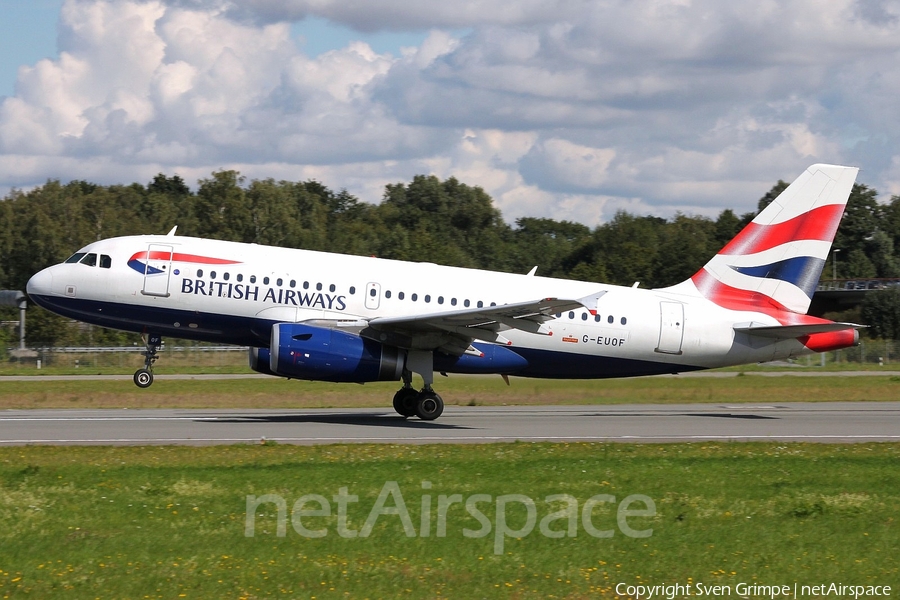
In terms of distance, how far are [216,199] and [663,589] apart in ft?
251

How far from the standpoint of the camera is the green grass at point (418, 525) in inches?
381

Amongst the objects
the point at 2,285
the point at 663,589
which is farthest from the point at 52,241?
the point at 663,589

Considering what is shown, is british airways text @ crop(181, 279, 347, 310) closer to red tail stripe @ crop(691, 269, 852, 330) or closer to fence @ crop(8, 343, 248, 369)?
red tail stripe @ crop(691, 269, 852, 330)

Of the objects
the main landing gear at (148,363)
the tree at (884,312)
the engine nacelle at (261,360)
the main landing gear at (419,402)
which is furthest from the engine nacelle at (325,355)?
the tree at (884,312)

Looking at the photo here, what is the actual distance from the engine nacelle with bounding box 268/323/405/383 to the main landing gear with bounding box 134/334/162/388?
143 inches

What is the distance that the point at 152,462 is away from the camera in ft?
52.9

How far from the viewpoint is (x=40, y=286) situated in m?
24.8

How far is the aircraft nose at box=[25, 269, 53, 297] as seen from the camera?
24.7 meters

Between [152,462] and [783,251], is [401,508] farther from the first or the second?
[783,251]

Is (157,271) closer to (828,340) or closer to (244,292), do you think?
(244,292)

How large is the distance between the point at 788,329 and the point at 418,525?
16.5 m

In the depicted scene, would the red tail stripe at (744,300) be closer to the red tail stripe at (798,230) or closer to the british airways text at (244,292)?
the red tail stripe at (798,230)

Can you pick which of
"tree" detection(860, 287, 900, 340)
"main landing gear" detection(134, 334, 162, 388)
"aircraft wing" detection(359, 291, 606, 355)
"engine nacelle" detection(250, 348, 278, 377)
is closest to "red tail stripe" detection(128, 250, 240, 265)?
"main landing gear" detection(134, 334, 162, 388)

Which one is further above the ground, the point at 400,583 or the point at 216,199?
the point at 216,199
